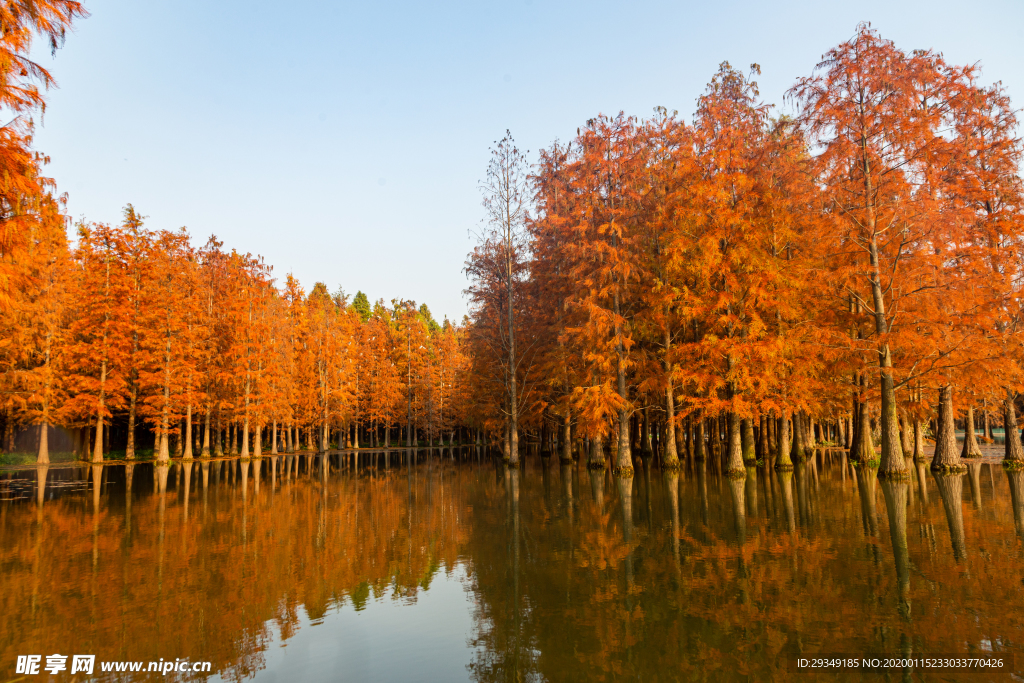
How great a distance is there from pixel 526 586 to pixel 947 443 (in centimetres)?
2401

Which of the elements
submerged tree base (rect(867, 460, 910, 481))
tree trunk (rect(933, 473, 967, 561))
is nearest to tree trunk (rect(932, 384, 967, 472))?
tree trunk (rect(933, 473, 967, 561))

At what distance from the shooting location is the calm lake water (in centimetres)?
603

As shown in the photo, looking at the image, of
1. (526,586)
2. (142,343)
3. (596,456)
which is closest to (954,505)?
(526,586)

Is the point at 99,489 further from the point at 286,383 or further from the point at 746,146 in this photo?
the point at 746,146

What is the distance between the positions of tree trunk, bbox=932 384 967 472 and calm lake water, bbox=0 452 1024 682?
6738mm

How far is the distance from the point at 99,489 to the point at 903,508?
29.4 m

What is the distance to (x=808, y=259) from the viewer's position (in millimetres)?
24453

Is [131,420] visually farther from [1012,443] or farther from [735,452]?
[1012,443]

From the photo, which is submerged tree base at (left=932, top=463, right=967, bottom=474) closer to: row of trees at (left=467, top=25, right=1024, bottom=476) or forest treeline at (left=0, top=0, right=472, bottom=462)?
row of trees at (left=467, top=25, right=1024, bottom=476)

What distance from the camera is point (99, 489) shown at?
77.0 feet

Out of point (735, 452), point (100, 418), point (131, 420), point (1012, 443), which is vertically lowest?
point (735, 452)

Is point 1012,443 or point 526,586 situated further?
point 1012,443

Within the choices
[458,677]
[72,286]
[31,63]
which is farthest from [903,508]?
[72,286]

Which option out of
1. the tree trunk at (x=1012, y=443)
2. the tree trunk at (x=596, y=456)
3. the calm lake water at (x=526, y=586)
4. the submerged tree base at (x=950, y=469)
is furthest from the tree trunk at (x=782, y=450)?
the calm lake water at (x=526, y=586)
